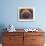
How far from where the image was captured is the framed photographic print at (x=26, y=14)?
452 cm

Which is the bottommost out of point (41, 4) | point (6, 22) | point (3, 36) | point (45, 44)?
point (45, 44)

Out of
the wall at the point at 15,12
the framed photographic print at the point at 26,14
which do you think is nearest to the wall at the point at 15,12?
the wall at the point at 15,12

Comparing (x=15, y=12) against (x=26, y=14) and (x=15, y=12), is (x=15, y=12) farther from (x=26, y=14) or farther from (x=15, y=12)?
(x=26, y=14)

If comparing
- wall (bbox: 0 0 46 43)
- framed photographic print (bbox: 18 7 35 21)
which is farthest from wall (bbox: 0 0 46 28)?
framed photographic print (bbox: 18 7 35 21)

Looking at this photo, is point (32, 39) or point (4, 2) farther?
point (4, 2)

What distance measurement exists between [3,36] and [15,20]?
31.2 inches

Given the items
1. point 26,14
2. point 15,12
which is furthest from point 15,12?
point 26,14

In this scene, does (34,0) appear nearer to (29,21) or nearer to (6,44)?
(29,21)

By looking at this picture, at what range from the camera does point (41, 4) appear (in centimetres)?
454

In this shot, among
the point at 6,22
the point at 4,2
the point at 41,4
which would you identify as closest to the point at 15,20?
the point at 6,22

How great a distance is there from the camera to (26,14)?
4.54m

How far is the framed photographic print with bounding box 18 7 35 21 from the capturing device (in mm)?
4516

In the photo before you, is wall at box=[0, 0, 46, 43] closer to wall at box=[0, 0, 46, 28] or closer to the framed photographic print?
wall at box=[0, 0, 46, 28]

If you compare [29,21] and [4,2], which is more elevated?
[4,2]
